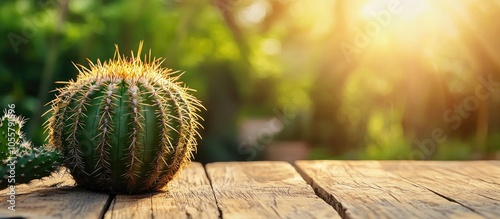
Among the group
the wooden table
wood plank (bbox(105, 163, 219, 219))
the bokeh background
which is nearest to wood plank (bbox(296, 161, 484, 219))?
the wooden table

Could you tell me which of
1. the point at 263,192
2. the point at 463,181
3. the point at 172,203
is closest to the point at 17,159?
the point at 172,203

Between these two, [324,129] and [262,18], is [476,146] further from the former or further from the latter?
[262,18]

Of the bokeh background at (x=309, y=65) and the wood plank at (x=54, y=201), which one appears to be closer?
the wood plank at (x=54, y=201)

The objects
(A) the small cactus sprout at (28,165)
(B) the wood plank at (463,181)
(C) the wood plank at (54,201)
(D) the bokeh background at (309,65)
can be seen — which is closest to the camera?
(C) the wood plank at (54,201)

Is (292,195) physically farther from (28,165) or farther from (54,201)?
(28,165)

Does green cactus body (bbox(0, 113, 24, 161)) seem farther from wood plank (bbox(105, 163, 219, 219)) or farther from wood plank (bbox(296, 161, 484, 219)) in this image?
wood plank (bbox(296, 161, 484, 219))

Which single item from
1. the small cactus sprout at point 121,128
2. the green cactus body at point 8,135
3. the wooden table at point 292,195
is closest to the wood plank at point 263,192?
the wooden table at point 292,195

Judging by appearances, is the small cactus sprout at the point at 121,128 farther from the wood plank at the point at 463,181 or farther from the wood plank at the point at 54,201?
the wood plank at the point at 463,181
